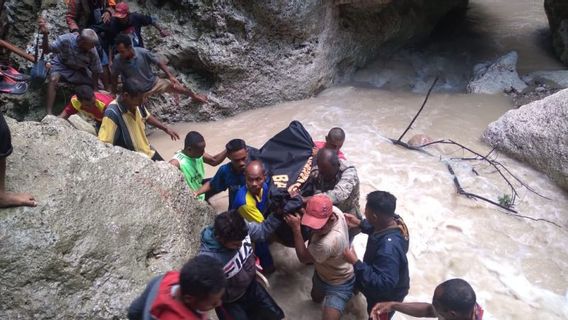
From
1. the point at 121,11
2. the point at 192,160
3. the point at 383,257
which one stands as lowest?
the point at 383,257

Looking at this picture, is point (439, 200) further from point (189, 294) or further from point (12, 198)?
point (12, 198)

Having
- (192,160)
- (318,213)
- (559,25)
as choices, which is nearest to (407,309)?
(318,213)

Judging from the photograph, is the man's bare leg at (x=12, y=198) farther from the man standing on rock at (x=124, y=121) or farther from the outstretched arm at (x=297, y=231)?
the outstretched arm at (x=297, y=231)

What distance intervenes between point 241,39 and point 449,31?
6.08 metres

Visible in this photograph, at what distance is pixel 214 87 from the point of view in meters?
7.14

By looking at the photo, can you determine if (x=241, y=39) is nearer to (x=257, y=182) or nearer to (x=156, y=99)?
(x=156, y=99)

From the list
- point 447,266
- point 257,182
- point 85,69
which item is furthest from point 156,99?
point 447,266

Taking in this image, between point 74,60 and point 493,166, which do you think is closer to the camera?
point 74,60

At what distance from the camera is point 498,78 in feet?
26.5

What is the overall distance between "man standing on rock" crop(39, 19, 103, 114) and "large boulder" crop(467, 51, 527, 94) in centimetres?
638

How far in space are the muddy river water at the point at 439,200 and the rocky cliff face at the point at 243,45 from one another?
35cm

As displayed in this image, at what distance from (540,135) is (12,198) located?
5750 millimetres

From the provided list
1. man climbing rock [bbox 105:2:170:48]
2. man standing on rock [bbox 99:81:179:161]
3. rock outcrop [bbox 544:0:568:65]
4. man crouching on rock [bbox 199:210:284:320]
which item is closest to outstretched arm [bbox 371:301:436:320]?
man crouching on rock [bbox 199:210:284:320]

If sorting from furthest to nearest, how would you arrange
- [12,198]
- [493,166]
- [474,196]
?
[493,166] → [474,196] → [12,198]
